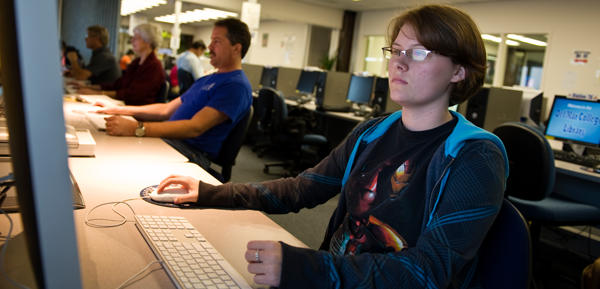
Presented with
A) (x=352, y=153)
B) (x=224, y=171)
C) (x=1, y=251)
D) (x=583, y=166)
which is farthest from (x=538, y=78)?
(x=1, y=251)

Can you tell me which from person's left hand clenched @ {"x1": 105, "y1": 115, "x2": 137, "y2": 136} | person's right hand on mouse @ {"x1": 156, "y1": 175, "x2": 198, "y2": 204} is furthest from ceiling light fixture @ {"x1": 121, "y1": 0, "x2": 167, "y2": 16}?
person's right hand on mouse @ {"x1": 156, "y1": 175, "x2": 198, "y2": 204}

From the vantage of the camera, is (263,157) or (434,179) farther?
(263,157)

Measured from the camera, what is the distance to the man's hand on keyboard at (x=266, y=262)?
713 mm

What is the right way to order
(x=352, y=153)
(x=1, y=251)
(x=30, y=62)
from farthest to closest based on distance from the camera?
(x=352, y=153) < (x=1, y=251) < (x=30, y=62)

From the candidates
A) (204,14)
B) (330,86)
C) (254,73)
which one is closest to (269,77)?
(254,73)

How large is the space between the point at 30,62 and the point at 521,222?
0.82 metres

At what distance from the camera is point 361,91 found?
16.7 feet

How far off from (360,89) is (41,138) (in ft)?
16.0

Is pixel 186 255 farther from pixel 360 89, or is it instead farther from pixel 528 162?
pixel 360 89

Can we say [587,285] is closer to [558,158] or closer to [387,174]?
[387,174]

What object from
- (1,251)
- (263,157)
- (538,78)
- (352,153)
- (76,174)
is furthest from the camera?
(538,78)

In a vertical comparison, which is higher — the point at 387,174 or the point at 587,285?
the point at 387,174

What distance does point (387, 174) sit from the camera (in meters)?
0.98

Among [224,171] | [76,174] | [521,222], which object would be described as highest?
[521,222]
